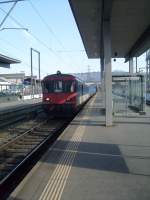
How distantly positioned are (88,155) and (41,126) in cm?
1126

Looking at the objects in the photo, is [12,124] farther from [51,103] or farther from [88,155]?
[88,155]

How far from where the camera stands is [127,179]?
290 inches

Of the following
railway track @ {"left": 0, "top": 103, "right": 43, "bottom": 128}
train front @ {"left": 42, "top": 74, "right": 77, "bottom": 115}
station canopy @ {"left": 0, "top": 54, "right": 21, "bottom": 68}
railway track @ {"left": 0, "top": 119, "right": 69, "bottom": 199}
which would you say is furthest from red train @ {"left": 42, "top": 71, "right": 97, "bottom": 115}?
station canopy @ {"left": 0, "top": 54, "right": 21, "bottom": 68}

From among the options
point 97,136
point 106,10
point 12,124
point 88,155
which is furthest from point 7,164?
point 12,124

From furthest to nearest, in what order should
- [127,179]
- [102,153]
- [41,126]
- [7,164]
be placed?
[41,126] → [7,164] → [102,153] → [127,179]

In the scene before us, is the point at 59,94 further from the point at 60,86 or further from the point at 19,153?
the point at 19,153

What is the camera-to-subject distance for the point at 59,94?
23797 millimetres

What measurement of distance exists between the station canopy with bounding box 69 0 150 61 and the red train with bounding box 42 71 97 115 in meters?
2.79

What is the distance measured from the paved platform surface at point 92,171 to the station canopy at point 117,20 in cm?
522

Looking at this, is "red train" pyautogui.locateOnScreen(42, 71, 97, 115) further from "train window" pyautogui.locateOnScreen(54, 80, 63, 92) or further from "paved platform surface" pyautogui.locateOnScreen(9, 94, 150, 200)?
"paved platform surface" pyautogui.locateOnScreen(9, 94, 150, 200)

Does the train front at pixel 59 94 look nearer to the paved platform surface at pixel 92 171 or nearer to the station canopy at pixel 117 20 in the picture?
the station canopy at pixel 117 20

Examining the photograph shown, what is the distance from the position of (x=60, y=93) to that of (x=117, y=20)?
677 cm

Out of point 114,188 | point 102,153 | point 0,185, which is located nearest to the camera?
point 114,188

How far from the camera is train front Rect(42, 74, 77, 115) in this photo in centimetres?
2348
